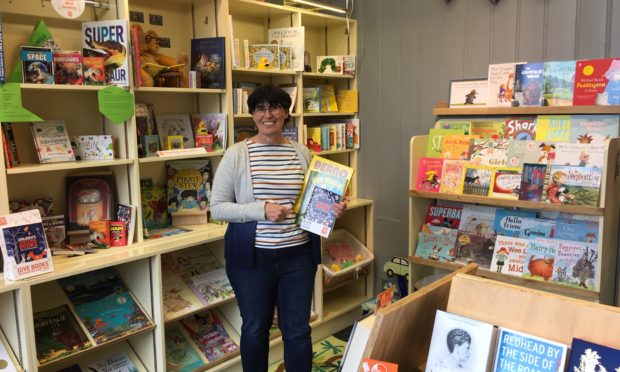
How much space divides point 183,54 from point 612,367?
254 centimetres

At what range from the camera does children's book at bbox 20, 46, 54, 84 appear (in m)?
2.08

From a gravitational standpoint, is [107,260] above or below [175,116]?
below

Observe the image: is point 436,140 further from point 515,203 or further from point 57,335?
point 57,335

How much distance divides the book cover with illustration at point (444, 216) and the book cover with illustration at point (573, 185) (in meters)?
0.57

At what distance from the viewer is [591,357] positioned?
1.11 meters

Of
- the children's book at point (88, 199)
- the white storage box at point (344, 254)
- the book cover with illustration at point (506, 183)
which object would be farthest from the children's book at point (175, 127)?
the book cover with illustration at point (506, 183)

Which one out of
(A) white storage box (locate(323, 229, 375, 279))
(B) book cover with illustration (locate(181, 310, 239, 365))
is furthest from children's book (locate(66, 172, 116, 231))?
(A) white storage box (locate(323, 229, 375, 279))

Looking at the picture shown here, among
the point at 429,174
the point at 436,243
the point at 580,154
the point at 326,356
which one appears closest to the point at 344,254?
the point at 326,356

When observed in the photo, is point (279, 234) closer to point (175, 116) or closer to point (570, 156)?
point (175, 116)

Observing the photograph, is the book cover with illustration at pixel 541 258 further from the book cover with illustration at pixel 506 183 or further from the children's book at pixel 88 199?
the children's book at pixel 88 199

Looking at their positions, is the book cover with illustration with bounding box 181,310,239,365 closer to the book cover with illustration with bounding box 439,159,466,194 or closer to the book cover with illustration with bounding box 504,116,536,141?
the book cover with illustration with bounding box 439,159,466,194

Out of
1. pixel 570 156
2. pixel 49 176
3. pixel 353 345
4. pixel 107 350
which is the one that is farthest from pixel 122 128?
pixel 570 156

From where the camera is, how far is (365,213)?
369 cm

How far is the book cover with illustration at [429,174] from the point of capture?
2.83m
